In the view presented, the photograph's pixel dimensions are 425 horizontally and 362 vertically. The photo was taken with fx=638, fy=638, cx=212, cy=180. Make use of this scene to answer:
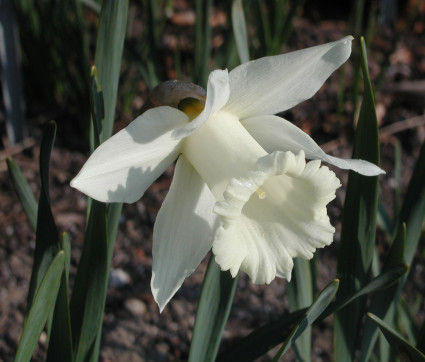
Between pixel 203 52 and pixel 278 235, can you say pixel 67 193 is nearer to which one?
pixel 203 52

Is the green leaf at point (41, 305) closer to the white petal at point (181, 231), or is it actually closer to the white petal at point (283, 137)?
the white petal at point (181, 231)

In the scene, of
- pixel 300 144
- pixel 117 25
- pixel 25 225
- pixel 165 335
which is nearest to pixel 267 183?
pixel 300 144

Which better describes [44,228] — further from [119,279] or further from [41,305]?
[119,279]

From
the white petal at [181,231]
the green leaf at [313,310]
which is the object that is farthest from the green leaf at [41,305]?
the green leaf at [313,310]

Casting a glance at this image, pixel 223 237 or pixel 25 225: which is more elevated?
pixel 223 237

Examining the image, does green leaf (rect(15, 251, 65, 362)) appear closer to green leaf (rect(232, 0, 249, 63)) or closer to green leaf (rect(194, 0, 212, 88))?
green leaf (rect(232, 0, 249, 63))

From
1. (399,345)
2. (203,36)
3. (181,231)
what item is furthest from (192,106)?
(203,36)
